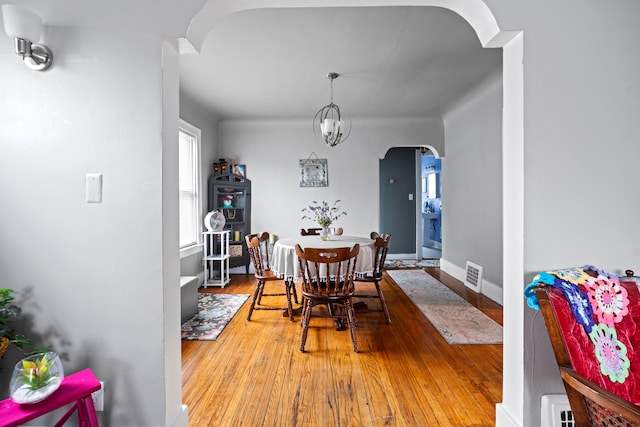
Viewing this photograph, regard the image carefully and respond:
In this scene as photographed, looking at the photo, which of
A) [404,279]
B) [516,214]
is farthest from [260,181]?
[516,214]

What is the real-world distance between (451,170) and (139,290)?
496 centimetres

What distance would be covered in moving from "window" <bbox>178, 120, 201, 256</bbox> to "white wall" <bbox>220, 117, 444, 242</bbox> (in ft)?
3.10

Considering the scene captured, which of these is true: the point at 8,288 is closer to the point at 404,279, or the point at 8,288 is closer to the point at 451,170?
the point at 404,279

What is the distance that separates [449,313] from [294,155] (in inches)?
137

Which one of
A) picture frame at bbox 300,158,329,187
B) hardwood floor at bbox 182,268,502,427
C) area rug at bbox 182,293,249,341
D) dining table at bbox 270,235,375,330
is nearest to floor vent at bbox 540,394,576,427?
hardwood floor at bbox 182,268,502,427

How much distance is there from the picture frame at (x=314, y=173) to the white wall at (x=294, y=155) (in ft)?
0.24

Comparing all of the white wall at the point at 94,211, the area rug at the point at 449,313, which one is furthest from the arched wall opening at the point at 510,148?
the area rug at the point at 449,313

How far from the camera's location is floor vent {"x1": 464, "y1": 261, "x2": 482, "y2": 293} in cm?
422

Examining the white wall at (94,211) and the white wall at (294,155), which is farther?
the white wall at (294,155)

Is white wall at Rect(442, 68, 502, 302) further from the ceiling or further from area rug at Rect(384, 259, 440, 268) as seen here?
area rug at Rect(384, 259, 440, 268)

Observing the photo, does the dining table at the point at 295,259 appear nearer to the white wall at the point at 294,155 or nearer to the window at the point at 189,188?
the window at the point at 189,188

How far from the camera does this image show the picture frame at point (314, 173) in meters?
5.56

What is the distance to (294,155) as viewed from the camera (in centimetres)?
556

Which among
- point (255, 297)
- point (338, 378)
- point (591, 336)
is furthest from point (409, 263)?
point (591, 336)
